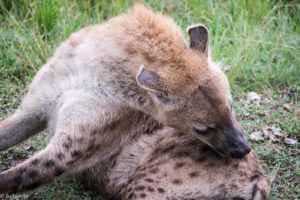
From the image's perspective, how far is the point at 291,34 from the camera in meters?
5.70

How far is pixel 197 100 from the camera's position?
304 centimetres

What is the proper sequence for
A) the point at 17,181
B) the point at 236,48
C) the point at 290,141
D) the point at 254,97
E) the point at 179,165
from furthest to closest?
1. the point at 236,48
2. the point at 254,97
3. the point at 290,141
4. the point at 179,165
5. the point at 17,181

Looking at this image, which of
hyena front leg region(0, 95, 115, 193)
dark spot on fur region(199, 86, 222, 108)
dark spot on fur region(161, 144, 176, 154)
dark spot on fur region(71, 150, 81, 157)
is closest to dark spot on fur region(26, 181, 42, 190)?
hyena front leg region(0, 95, 115, 193)

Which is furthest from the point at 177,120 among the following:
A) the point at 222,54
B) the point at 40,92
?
the point at 222,54

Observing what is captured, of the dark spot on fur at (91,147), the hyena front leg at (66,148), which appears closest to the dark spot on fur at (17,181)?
the hyena front leg at (66,148)

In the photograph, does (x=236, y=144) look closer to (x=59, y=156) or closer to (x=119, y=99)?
(x=119, y=99)

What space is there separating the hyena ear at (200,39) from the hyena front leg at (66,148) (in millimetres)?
802

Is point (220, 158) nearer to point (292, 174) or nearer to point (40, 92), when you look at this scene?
point (292, 174)

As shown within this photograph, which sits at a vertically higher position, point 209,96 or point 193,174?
point 209,96

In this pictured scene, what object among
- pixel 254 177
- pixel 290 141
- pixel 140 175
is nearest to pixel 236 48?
pixel 290 141

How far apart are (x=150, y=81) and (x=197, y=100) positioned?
337 mm

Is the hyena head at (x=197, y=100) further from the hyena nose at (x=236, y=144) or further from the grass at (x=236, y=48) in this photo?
the grass at (x=236, y=48)

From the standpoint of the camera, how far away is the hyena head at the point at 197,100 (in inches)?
119

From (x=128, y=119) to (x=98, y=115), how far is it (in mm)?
290
